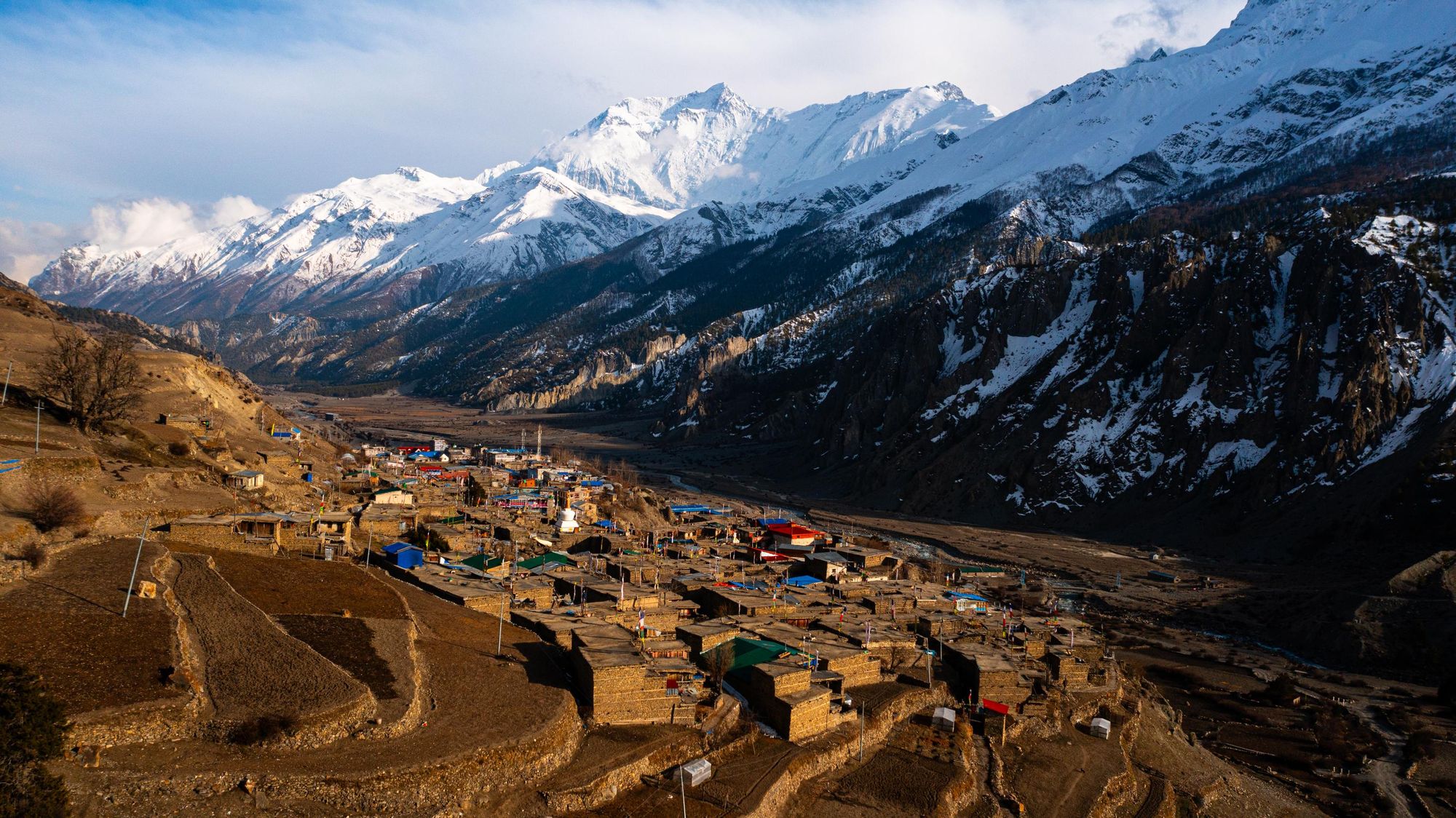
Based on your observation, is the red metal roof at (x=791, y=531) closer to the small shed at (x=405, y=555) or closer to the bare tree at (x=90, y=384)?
the small shed at (x=405, y=555)

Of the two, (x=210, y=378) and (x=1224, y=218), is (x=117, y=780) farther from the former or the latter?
(x=1224, y=218)

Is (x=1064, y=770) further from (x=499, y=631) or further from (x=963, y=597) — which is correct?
(x=499, y=631)

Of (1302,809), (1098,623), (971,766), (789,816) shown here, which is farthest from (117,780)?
(1098,623)

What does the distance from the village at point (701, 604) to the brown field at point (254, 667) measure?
682 cm

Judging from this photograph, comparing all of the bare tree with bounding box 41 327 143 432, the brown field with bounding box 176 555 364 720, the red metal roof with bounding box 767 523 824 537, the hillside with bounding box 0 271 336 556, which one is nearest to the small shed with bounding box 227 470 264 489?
the hillside with bounding box 0 271 336 556

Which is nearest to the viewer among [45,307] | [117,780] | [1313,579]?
[117,780]

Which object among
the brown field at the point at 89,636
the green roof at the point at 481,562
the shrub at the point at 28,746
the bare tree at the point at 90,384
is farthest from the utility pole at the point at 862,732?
the bare tree at the point at 90,384

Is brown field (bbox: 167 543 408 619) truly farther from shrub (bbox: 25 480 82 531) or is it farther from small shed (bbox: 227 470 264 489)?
small shed (bbox: 227 470 264 489)

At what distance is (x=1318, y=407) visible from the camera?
85.9 m

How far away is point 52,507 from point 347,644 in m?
12.2

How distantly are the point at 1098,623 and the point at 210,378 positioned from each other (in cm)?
7117

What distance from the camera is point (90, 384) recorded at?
47938mm

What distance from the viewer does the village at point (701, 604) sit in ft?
93.5

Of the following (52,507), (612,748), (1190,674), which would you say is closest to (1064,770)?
(612,748)
